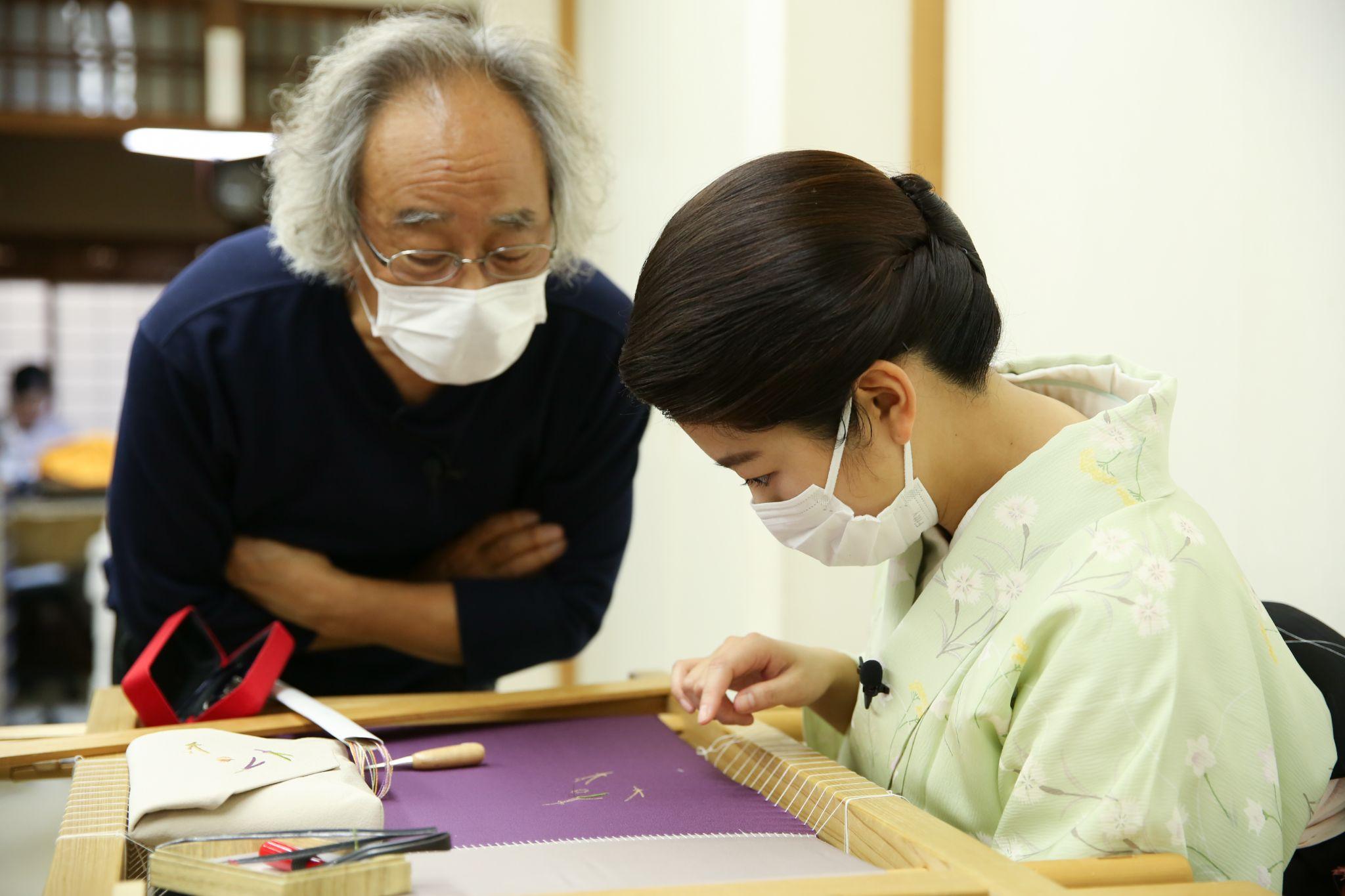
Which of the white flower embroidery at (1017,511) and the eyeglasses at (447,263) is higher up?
the eyeglasses at (447,263)

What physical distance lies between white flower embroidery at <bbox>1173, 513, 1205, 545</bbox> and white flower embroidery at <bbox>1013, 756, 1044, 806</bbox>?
0.72ft

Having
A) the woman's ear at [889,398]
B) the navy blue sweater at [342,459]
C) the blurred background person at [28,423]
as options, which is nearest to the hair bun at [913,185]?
the woman's ear at [889,398]

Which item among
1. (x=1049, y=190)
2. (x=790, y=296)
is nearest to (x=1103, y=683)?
(x=790, y=296)

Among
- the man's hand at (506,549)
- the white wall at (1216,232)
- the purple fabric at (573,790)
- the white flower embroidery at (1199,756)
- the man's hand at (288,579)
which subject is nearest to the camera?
the white flower embroidery at (1199,756)

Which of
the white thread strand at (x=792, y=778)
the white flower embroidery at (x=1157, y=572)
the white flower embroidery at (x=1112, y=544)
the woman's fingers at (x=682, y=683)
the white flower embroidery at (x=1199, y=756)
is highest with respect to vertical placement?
the white flower embroidery at (x=1112, y=544)

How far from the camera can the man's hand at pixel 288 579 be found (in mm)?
1534

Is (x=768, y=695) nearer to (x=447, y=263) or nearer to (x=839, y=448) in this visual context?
(x=839, y=448)

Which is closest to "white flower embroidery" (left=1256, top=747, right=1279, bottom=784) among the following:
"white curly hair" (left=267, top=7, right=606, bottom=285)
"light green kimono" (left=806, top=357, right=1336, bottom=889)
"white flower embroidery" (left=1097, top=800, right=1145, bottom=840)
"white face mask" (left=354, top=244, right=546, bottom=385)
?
"light green kimono" (left=806, top=357, right=1336, bottom=889)

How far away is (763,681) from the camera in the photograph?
1.25m

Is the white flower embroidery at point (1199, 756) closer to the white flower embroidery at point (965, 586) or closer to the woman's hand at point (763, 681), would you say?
the white flower embroidery at point (965, 586)

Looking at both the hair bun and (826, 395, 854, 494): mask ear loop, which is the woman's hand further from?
the hair bun

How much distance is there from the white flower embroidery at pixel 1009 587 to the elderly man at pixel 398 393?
2.31 feet

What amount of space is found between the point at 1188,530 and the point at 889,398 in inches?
10.2

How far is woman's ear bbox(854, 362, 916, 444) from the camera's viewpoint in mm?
1002
